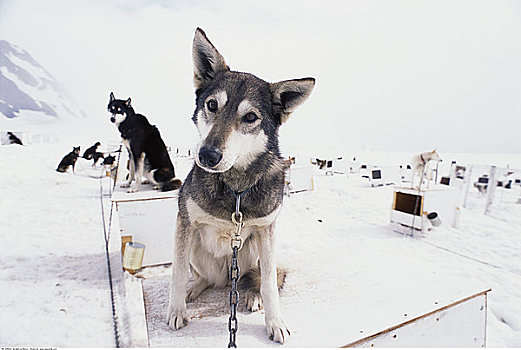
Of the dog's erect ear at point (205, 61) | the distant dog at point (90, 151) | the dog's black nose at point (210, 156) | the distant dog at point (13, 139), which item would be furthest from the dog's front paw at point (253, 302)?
the distant dog at point (90, 151)

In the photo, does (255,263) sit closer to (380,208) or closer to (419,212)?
(419,212)

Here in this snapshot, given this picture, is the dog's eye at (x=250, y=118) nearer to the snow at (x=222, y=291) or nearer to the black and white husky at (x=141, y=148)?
the snow at (x=222, y=291)

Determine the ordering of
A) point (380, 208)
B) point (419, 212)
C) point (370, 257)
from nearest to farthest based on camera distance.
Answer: point (370, 257)
point (419, 212)
point (380, 208)

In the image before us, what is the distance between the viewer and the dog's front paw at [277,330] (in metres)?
0.66

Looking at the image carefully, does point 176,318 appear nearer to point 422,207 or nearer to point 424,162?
point 422,207

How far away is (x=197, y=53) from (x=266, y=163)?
0.32 metres

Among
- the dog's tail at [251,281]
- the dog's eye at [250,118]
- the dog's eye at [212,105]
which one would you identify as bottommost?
the dog's tail at [251,281]

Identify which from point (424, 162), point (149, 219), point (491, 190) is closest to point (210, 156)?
point (149, 219)

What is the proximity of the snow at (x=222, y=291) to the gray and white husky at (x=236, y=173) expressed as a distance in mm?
145

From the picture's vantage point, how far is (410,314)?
806 millimetres

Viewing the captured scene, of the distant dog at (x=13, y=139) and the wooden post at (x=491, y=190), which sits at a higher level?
the distant dog at (x=13, y=139)

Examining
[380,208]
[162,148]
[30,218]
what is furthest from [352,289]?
[380,208]

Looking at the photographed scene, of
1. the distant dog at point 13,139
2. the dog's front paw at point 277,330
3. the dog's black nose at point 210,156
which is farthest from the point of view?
the distant dog at point 13,139

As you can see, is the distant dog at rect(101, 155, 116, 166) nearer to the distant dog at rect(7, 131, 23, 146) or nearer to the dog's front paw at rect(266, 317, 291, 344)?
the distant dog at rect(7, 131, 23, 146)
